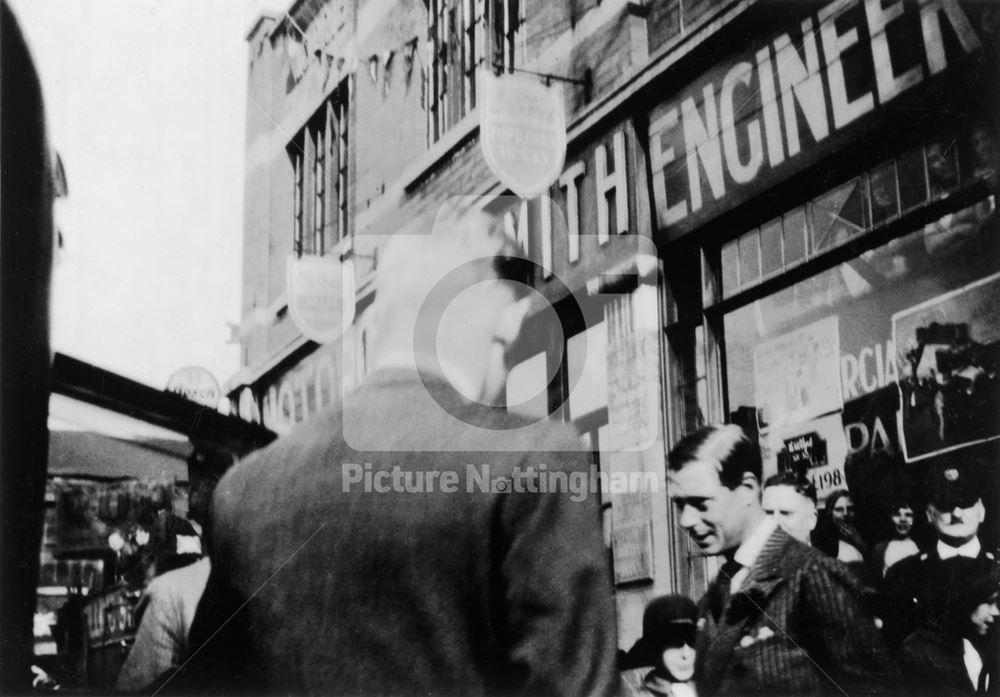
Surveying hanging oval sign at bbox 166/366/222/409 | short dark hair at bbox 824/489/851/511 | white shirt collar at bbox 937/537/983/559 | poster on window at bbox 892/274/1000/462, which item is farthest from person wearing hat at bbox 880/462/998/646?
hanging oval sign at bbox 166/366/222/409

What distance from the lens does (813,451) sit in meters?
2.93

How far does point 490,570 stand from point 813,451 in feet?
3.55

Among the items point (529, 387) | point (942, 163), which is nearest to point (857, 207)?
point (942, 163)

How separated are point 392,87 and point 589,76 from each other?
58 cm

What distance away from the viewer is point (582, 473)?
2830 mm

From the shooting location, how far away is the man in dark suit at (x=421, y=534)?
91.5 inches

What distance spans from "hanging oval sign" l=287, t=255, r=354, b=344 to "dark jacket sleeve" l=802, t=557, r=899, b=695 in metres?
1.45

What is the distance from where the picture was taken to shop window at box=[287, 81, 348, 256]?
10.3 ft

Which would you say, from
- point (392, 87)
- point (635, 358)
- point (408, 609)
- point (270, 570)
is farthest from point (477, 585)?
point (392, 87)

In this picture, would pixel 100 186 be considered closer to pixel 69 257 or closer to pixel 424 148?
pixel 69 257

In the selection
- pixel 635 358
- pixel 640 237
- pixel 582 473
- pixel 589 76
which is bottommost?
pixel 582 473

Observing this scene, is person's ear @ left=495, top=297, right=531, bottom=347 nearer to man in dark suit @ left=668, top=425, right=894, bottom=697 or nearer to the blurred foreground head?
the blurred foreground head

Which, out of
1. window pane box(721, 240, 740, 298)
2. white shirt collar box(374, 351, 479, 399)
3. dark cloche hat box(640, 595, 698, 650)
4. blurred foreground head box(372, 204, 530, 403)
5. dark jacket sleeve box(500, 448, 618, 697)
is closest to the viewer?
dark jacket sleeve box(500, 448, 618, 697)

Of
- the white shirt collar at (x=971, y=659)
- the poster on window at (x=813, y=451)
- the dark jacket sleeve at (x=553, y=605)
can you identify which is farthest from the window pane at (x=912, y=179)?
the dark jacket sleeve at (x=553, y=605)
